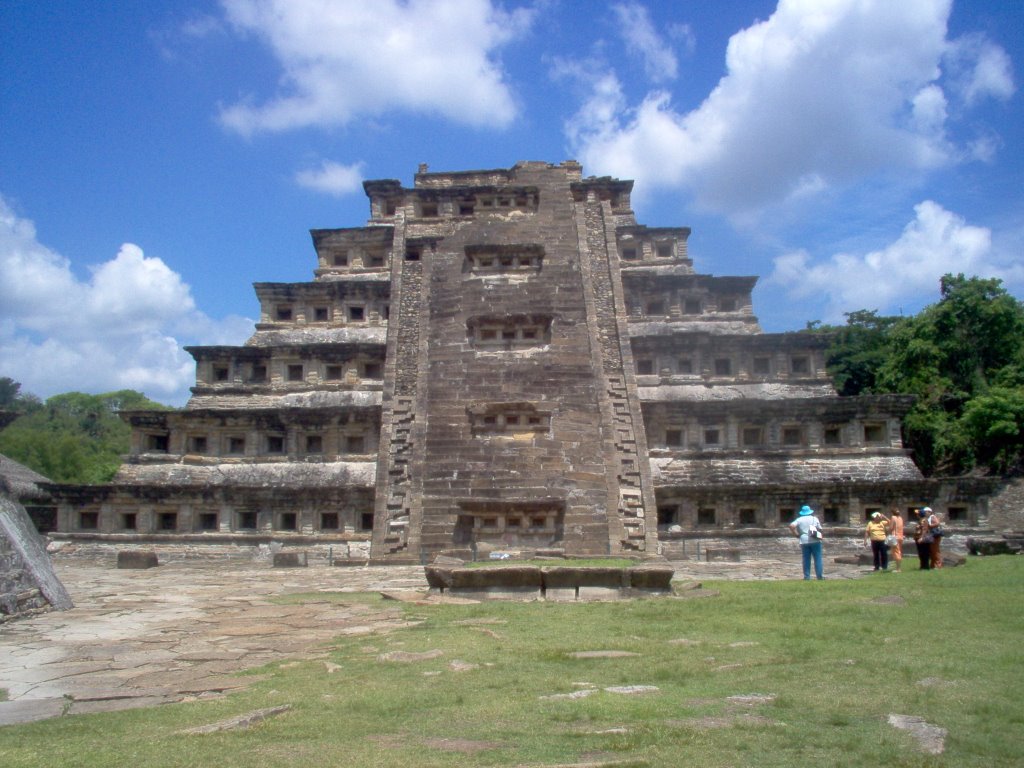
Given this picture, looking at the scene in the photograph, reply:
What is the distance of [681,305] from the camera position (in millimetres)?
25188

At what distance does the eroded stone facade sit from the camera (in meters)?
16.9

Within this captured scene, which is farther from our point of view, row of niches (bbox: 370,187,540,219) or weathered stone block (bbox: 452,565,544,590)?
row of niches (bbox: 370,187,540,219)

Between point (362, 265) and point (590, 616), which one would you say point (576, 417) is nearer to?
point (590, 616)

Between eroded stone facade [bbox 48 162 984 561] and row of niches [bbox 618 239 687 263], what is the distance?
2.24 feet

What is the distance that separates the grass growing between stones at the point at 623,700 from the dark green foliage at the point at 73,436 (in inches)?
868

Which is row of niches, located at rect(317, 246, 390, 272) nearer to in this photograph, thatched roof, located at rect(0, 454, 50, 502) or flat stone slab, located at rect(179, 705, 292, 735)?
thatched roof, located at rect(0, 454, 50, 502)

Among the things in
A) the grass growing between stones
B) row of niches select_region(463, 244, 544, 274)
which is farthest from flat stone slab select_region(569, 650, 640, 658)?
row of niches select_region(463, 244, 544, 274)

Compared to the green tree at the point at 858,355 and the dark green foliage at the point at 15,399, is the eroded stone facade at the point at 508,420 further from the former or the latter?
the dark green foliage at the point at 15,399

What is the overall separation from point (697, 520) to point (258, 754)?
17.8 m

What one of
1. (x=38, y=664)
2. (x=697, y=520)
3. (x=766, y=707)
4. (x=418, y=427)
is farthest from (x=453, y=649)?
(x=697, y=520)

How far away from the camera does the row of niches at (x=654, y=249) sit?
89.1 feet

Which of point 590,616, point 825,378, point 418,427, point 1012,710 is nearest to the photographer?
point 1012,710

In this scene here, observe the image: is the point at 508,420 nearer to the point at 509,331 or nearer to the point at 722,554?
the point at 509,331

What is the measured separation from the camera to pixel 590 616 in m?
8.70
